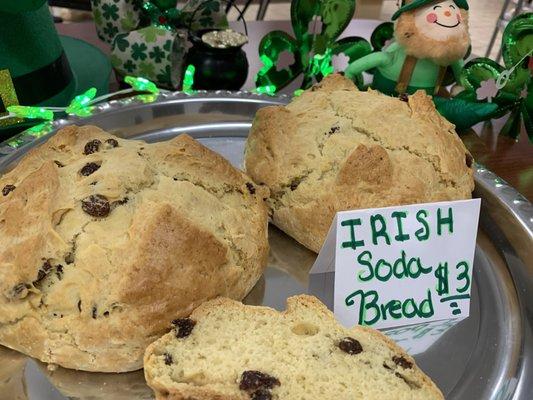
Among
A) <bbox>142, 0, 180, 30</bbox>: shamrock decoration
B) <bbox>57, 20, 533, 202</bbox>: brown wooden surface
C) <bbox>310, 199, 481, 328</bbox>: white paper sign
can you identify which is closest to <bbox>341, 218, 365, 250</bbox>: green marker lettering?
<bbox>310, 199, 481, 328</bbox>: white paper sign

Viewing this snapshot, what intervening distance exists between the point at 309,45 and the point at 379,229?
3.15 feet

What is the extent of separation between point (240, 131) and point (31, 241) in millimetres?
899

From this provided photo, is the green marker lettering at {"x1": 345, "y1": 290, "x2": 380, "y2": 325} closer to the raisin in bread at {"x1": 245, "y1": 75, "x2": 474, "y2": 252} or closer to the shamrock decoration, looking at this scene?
the raisin in bread at {"x1": 245, "y1": 75, "x2": 474, "y2": 252}

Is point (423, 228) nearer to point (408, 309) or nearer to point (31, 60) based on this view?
point (408, 309)

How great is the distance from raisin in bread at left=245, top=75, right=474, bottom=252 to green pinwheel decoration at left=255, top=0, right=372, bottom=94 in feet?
1.50

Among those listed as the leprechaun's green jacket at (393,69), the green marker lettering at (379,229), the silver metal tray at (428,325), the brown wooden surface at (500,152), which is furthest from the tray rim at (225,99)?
the green marker lettering at (379,229)

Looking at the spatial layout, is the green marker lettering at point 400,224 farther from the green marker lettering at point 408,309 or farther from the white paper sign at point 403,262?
the green marker lettering at point 408,309

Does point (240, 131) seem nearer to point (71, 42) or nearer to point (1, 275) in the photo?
point (71, 42)

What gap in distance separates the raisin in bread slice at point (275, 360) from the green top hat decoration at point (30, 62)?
94 centimetres

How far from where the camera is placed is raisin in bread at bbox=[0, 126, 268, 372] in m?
1.01

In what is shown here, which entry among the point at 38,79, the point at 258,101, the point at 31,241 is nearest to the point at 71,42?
the point at 38,79

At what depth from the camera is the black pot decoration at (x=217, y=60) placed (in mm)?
1810

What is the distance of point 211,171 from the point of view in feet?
4.15

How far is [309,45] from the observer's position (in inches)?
75.1
